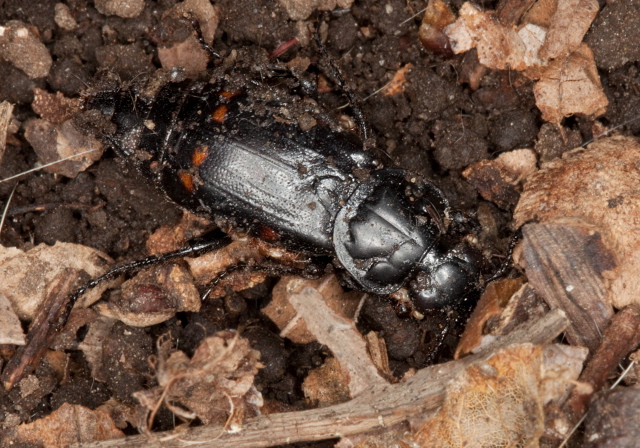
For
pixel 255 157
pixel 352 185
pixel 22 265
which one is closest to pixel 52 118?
pixel 22 265

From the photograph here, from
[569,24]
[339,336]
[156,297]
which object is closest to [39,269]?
[156,297]

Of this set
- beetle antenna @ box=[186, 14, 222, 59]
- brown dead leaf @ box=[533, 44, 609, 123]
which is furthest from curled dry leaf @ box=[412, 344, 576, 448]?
beetle antenna @ box=[186, 14, 222, 59]

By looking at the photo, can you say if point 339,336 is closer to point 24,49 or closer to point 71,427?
point 71,427

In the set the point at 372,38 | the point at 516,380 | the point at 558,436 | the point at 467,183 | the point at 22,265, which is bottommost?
the point at 22,265

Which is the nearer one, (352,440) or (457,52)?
(352,440)

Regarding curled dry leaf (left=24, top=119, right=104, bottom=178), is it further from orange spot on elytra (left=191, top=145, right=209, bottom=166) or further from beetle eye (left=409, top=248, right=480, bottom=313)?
beetle eye (left=409, top=248, right=480, bottom=313)

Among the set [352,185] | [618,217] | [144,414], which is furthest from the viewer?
[352,185]

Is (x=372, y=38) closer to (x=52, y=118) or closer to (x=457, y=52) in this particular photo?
(x=457, y=52)
